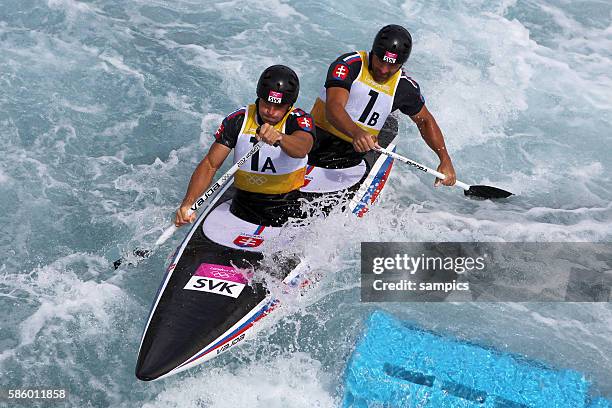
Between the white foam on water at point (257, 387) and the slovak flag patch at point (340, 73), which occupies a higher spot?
the slovak flag patch at point (340, 73)

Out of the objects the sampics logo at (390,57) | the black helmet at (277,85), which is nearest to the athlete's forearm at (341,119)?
the sampics logo at (390,57)

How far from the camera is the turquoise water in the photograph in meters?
5.67

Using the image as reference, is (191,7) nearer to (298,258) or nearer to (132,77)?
(132,77)

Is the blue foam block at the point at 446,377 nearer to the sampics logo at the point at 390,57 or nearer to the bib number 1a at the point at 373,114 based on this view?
the bib number 1a at the point at 373,114

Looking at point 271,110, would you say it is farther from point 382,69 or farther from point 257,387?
point 257,387

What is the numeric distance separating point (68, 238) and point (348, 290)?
256cm

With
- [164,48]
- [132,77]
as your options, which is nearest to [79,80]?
[132,77]

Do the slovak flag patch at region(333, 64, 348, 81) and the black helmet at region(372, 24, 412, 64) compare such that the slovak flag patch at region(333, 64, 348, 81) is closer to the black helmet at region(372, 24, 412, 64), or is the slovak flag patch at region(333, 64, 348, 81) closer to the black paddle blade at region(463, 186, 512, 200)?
the black helmet at region(372, 24, 412, 64)

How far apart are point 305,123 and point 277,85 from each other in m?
0.49

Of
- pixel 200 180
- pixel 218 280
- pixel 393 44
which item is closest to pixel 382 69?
pixel 393 44

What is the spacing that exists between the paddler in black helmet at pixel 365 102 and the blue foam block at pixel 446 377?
5.54 ft

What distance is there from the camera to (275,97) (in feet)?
17.1

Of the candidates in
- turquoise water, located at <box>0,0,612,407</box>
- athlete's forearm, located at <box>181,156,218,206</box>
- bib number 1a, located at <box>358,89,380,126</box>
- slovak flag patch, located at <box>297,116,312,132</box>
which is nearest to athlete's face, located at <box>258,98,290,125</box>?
slovak flag patch, located at <box>297,116,312,132</box>

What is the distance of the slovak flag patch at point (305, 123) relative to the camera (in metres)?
5.53
